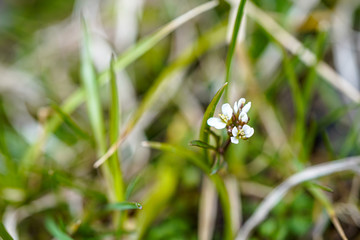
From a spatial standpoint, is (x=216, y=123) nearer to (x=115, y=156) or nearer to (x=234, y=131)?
(x=234, y=131)

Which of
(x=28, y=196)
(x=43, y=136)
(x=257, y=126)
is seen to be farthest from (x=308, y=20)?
(x=28, y=196)

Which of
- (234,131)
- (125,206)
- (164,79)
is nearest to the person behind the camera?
(234,131)

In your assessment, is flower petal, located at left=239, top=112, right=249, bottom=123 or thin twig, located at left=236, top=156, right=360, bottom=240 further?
thin twig, located at left=236, top=156, right=360, bottom=240

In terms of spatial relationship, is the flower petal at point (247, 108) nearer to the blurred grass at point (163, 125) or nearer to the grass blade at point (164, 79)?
the blurred grass at point (163, 125)

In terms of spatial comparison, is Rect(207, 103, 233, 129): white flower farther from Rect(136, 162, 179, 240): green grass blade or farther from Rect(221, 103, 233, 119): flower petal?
Rect(136, 162, 179, 240): green grass blade

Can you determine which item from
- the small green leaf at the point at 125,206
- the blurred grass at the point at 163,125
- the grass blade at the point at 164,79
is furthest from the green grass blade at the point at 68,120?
the small green leaf at the point at 125,206

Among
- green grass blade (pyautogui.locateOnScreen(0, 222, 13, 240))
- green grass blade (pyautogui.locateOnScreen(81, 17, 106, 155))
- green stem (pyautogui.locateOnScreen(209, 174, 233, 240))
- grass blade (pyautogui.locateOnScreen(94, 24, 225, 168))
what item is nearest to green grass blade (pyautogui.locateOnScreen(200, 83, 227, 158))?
green stem (pyautogui.locateOnScreen(209, 174, 233, 240))

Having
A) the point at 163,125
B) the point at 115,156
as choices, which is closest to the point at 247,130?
the point at 115,156
